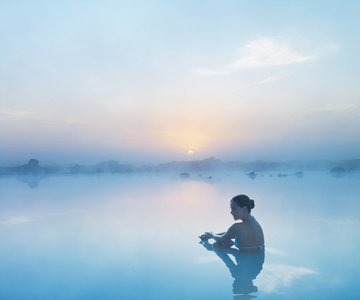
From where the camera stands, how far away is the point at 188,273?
3984mm

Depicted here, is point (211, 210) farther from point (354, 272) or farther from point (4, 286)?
point (4, 286)

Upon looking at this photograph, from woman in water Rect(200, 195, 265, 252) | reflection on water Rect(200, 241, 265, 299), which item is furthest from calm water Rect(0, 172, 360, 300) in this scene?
woman in water Rect(200, 195, 265, 252)

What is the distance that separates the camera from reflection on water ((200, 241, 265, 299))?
11.1 ft

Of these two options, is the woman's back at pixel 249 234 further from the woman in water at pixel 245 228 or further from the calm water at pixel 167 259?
the calm water at pixel 167 259

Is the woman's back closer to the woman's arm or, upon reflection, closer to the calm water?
the woman's arm

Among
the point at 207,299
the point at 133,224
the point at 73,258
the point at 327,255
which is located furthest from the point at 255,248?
the point at 133,224

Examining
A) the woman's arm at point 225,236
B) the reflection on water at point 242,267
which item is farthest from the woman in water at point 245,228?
the reflection on water at point 242,267

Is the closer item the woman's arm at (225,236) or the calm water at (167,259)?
the calm water at (167,259)

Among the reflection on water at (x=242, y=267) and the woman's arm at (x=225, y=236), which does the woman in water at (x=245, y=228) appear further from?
the reflection on water at (x=242, y=267)

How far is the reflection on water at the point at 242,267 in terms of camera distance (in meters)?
3.38

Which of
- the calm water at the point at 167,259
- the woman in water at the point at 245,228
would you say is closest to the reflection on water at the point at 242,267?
the calm water at the point at 167,259

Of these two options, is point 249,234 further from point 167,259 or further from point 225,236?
point 167,259

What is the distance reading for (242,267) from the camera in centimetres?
414

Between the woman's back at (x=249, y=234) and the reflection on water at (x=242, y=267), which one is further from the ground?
the woman's back at (x=249, y=234)
